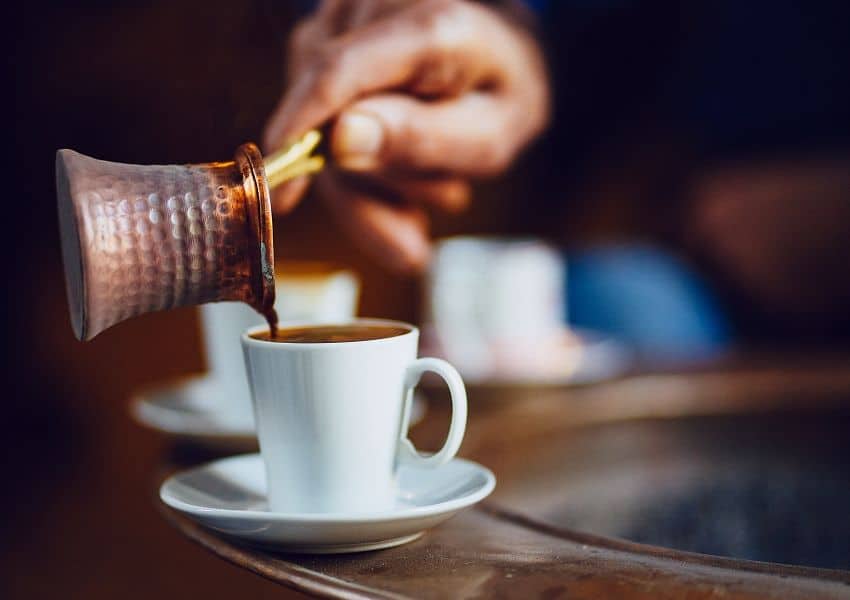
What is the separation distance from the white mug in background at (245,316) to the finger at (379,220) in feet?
0.26

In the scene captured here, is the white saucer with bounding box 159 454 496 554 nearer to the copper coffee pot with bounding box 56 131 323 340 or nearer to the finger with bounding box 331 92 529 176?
the copper coffee pot with bounding box 56 131 323 340

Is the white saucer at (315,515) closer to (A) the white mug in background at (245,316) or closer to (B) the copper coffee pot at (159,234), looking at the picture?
(B) the copper coffee pot at (159,234)

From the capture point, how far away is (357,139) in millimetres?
646

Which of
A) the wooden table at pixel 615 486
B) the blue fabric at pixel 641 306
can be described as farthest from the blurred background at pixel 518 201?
the wooden table at pixel 615 486

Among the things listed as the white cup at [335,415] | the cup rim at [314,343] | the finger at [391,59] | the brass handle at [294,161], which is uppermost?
the finger at [391,59]

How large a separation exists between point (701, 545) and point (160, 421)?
0.46 meters

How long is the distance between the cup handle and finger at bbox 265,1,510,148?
21cm

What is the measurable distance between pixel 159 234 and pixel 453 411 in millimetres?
188

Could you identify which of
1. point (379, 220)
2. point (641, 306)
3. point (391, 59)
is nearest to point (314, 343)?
point (391, 59)

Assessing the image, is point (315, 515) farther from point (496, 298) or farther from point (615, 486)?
point (496, 298)

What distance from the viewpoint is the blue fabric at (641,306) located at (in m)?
1.59

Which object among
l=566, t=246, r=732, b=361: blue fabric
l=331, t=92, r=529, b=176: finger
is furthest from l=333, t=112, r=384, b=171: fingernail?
l=566, t=246, r=732, b=361: blue fabric

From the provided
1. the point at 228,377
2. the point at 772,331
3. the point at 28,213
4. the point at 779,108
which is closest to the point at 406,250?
the point at 228,377

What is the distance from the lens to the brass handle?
527mm
